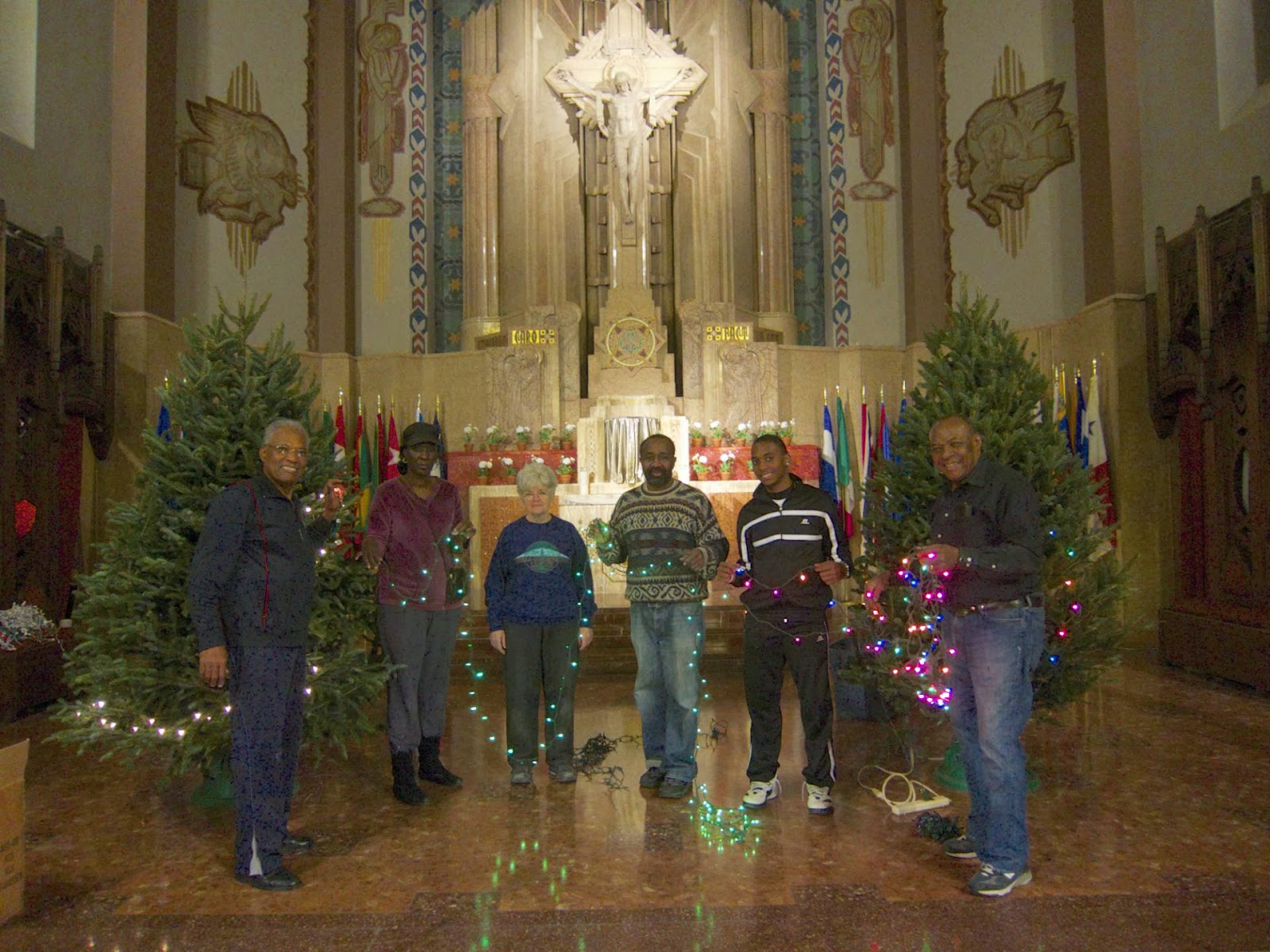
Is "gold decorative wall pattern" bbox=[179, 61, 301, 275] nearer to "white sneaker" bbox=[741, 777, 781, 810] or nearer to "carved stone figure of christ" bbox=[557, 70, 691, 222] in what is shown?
"carved stone figure of christ" bbox=[557, 70, 691, 222]

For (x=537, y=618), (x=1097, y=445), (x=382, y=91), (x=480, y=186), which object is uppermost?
(x=382, y=91)

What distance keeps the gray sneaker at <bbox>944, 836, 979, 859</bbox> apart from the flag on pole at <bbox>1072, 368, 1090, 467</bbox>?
21.4 ft

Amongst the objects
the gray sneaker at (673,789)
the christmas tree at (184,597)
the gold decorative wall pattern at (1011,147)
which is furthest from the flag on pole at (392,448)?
the gray sneaker at (673,789)

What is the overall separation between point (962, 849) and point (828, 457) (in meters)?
8.50

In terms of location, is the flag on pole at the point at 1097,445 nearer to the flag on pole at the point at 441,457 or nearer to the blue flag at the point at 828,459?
the blue flag at the point at 828,459

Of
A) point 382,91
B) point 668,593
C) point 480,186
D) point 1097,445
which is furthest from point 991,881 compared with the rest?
point 382,91

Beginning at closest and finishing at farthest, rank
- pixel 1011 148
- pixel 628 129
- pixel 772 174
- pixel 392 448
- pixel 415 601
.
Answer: pixel 415 601, pixel 1011 148, pixel 392 448, pixel 628 129, pixel 772 174

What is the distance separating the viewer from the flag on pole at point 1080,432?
9203 mm

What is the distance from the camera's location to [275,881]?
10.9ft

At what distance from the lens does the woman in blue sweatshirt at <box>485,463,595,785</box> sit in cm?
448

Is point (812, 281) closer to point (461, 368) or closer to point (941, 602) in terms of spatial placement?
point (461, 368)

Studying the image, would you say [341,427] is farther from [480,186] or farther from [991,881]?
[991,881]

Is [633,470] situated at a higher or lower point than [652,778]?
higher

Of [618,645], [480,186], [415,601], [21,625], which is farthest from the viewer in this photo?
[480,186]
